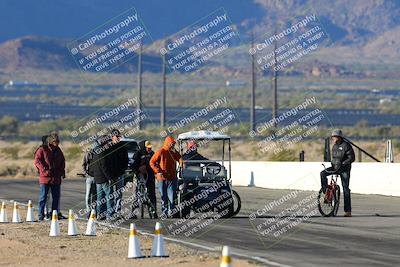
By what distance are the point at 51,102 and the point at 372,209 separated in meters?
172

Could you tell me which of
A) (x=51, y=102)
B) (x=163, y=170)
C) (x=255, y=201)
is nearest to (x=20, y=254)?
(x=163, y=170)

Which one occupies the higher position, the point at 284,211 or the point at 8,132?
the point at 8,132

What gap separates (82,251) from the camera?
18594 millimetres

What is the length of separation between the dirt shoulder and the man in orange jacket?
2.56 m

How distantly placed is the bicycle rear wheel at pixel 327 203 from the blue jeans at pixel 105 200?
13.5 feet

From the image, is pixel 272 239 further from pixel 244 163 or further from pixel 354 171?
pixel 244 163

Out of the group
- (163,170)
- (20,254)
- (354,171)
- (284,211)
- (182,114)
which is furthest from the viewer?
(182,114)

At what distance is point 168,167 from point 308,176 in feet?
43.3

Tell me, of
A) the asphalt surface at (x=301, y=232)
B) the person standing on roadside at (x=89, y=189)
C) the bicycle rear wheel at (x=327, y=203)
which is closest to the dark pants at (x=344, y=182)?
the bicycle rear wheel at (x=327, y=203)

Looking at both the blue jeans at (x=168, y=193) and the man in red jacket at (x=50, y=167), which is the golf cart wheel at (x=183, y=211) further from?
the man in red jacket at (x=50, y=167)

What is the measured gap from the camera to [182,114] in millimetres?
133375

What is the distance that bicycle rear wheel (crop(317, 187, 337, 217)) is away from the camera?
1006 inches

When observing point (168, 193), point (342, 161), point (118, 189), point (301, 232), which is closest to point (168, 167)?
point (168, 193)

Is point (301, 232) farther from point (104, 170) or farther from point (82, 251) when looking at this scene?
point (82, 251)
